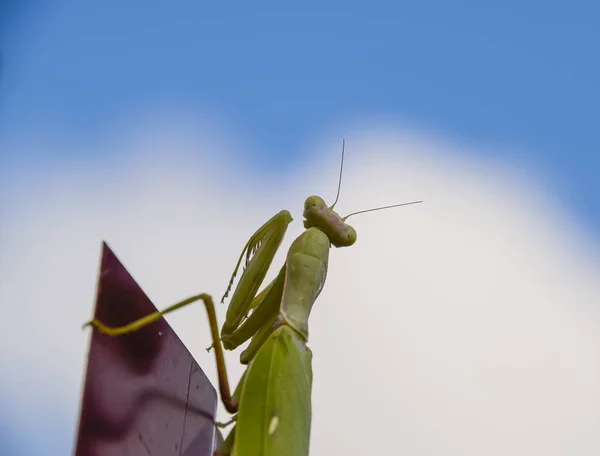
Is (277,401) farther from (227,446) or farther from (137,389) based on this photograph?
(137,389)

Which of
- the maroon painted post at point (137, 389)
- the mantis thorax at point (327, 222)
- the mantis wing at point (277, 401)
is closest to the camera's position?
the maroon painted post at point (137, 389)

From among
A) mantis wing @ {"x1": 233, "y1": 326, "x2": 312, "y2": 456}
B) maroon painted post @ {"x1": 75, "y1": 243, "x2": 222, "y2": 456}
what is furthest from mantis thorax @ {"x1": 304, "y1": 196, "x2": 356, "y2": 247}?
maroon painted post @ {"x1": 75, "y1": 243, "x2": 222, "y2": 456}

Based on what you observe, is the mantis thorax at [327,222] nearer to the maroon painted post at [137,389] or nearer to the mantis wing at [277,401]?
the mantis wing at [277,401]

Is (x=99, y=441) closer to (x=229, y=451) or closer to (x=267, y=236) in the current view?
(x=229, y=451)

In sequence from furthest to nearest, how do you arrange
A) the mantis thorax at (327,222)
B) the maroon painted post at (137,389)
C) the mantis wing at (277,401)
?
the mantis thorax at (327,222)
the mantis wing at (277,401)
the maroon painted post at (137,389)

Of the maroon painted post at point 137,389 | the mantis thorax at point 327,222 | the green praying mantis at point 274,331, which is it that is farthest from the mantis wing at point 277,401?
the mantis thorax at point 327,222

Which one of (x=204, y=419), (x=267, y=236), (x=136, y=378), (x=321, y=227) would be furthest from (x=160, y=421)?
(x=321, y=227)
